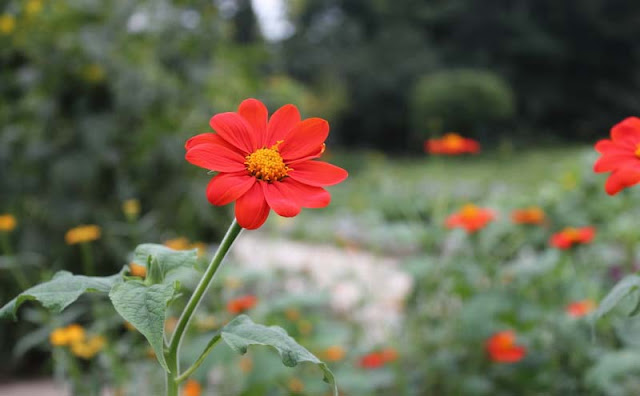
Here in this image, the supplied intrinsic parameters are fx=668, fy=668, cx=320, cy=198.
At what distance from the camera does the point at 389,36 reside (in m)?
16.9

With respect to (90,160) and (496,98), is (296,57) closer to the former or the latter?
(496,98)

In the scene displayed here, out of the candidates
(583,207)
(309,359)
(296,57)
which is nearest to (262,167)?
(309,359)

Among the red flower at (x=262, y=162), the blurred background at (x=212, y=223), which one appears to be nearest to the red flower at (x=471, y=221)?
the blurred background at (x=212, y=223)

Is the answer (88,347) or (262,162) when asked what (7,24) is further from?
(262,162)

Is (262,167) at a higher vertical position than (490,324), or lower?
lower

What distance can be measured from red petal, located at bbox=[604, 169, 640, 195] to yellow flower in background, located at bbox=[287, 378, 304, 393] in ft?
3.74

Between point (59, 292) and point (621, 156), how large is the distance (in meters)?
0.56

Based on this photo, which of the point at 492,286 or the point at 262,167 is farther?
the point at 492,286

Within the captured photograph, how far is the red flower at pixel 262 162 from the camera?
563 mm

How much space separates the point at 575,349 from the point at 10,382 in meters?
2.18

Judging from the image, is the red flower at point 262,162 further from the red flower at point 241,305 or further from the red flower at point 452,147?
the red flower at point 452,147

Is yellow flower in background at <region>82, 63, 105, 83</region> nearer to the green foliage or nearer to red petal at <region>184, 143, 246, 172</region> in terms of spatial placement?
red petal at <region>184, 143, 246, 172</region>

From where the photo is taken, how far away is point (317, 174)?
624 mm

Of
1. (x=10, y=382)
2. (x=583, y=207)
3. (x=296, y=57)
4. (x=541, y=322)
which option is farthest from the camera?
(x=296, y=57)
